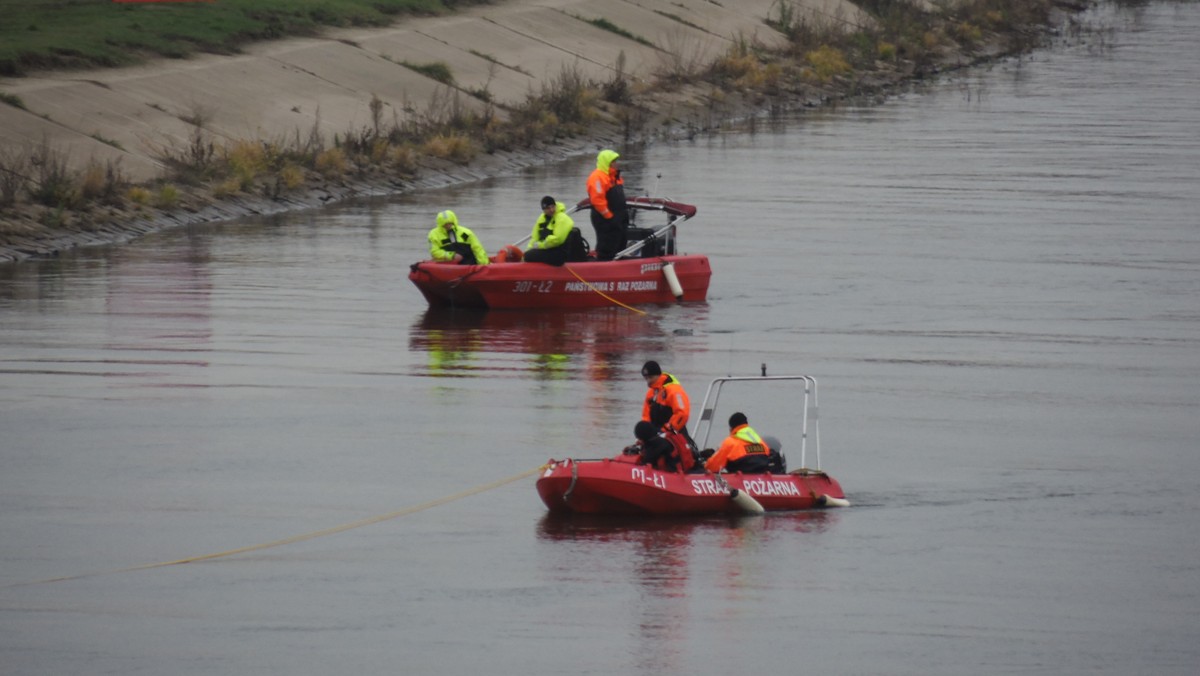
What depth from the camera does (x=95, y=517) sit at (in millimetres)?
19234

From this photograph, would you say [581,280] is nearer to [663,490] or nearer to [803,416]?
[803,416]

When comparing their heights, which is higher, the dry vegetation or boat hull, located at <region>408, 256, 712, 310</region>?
the dry vegetation

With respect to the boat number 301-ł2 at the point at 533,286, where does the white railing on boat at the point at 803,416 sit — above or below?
below

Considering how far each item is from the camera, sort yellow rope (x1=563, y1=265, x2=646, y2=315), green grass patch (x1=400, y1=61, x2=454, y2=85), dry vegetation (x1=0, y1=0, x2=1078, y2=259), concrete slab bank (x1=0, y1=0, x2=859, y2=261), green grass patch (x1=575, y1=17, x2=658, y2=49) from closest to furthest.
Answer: yellow rope (x1=563, y1=265, x2=646, y2=315) → dry vegetation (x1=0, y1=0, x2=1078, y2=259) → concrete slab bank (x1=0, y1=0, x2=859, y2=261) → green grass patch (x1=400, y1=61, x2=454, y2=85) → green grass patch (x1=575, y1=17, x2=658, y2=49)

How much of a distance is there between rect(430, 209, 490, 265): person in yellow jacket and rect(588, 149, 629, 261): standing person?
1.81 meters

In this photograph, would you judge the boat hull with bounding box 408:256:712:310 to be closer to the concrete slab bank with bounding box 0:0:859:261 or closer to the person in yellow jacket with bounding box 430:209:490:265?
the person in yellow jacket with bounding box 430:209:490:265

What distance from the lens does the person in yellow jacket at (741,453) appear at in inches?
770

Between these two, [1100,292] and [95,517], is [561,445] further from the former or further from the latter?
[1100,292]

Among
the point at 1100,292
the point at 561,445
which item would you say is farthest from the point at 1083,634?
the point at 1100,292

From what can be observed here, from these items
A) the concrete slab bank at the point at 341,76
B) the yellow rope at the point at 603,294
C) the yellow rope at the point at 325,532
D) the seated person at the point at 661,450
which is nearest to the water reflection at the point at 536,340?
the yellow rope at the point at 603,294

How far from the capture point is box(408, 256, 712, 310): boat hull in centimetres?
2962

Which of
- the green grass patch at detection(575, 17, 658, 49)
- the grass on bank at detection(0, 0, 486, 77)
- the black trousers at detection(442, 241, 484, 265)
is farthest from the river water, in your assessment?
the green grass patch at detection(575, 17, 658, 49)

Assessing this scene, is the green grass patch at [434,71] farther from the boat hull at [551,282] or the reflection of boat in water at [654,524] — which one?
the reflection of boat in water at [654,524]

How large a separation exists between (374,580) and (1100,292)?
709 inches
